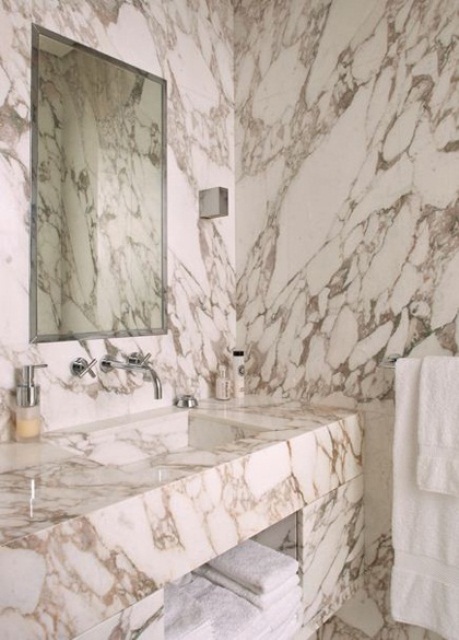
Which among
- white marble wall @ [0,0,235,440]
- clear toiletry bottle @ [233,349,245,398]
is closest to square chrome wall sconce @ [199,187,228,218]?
white marble wall @ [0,0,235,440]

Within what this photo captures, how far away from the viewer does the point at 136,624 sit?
88 centimetres

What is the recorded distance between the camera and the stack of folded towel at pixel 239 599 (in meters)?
1.08

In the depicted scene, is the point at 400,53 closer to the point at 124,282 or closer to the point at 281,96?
the point at 281,96

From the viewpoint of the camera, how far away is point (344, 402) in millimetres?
1595

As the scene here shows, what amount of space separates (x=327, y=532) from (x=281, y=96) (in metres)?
1.41

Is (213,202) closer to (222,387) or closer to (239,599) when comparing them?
(222,387)

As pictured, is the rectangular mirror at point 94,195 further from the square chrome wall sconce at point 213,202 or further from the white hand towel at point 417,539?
the white hand towel at point 417,539

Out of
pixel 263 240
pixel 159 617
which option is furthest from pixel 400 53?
pixel 159 617

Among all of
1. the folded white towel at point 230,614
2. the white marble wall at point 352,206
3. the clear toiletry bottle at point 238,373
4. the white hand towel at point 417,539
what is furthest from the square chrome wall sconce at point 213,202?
the folded white towel at point 230,614

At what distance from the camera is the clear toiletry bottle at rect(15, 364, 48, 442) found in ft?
4.10

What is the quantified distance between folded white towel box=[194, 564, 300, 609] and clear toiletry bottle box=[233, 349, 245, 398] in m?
0.63

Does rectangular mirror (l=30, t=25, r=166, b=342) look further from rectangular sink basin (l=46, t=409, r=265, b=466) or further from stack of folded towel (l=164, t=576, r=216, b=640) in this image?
stack of folded towel (l=164, t=576, r=216, b=640)

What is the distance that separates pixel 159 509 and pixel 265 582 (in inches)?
16.3

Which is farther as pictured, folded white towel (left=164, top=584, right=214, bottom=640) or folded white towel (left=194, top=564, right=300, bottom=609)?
folded white towel (left=194, top=564, right=300, bottom=609)
